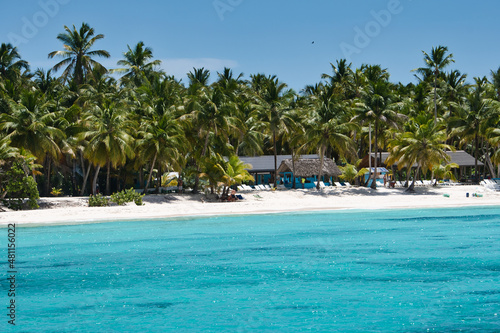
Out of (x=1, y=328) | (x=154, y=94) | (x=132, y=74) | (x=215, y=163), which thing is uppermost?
(x=132, y=74)

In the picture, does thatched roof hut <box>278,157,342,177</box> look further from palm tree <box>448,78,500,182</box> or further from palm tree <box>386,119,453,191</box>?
palm tree <box>448,78,500,182</box>

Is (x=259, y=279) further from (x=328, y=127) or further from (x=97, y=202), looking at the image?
(x=328, y=127)

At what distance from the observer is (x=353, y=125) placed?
138 ft

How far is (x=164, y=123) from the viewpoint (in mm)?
34531

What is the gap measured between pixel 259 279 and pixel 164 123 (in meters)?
23.5

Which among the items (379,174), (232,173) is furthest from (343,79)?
(232,173)

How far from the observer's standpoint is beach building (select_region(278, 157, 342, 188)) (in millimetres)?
45656

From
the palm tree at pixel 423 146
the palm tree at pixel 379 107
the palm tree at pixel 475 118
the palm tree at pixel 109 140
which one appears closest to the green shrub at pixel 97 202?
the palm tree at pixel 109 140

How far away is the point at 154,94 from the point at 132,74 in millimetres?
12987

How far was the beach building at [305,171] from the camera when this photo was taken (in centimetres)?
4566

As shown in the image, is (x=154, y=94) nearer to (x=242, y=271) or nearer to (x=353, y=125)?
(x=353, y=125)

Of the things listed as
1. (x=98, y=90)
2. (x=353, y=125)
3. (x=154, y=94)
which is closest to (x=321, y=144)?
(x=353, y=125)

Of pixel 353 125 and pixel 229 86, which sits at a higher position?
pixel 229 86

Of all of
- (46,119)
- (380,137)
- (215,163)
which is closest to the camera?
(46,119)
